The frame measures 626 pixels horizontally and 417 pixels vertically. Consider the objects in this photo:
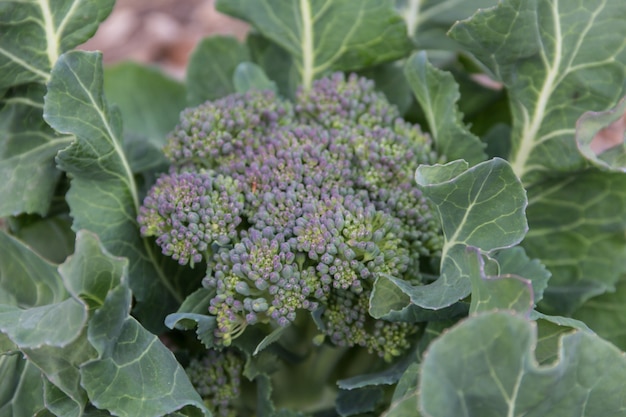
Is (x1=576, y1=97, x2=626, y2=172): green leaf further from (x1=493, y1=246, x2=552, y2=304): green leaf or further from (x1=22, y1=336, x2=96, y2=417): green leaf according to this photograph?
(x1=22, y1=336, x2=96, y2=417): green leaf

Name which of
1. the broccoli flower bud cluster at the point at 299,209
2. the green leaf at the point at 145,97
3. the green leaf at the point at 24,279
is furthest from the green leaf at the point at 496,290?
the green leaf at the point at 145,97

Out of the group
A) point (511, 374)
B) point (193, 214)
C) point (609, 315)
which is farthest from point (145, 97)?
point (511, 374)

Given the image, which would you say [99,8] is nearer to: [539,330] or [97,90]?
[97,90]

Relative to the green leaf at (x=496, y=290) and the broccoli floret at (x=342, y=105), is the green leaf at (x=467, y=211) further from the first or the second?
the broccoli floret at (x=342, y=105)

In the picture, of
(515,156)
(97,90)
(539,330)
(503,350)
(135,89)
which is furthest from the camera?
(135,89)

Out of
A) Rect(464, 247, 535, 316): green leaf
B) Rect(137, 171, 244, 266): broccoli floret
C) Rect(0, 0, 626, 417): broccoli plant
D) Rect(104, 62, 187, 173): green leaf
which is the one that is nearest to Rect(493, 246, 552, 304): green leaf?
Rect(0, 0, 626, 417): broccoli plant

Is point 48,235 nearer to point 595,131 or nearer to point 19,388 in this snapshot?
point 19,388

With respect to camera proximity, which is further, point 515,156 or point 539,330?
point 515,156

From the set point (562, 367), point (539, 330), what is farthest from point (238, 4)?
point (562, 367)
